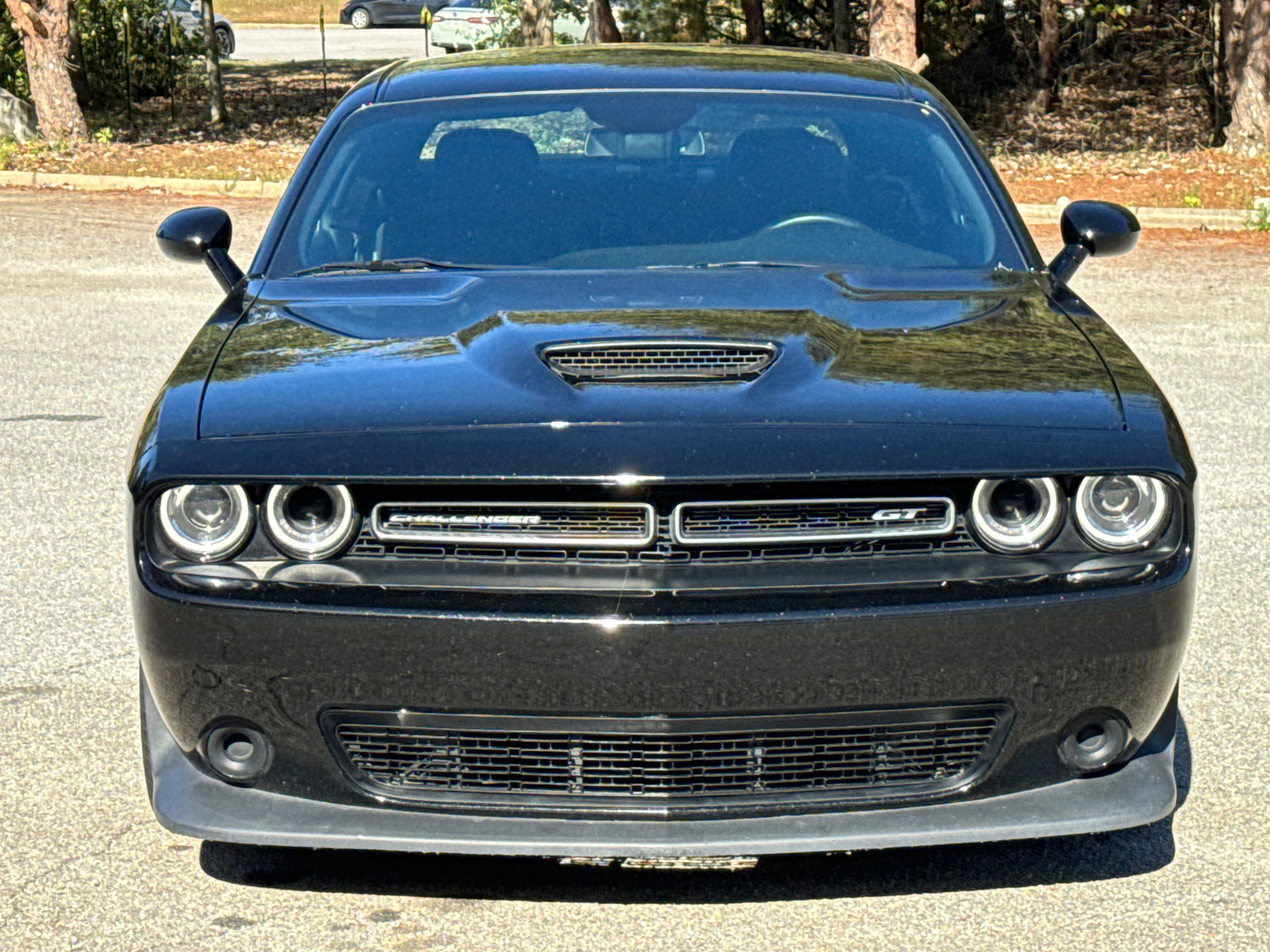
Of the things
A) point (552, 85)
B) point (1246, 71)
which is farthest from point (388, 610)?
point (1246, 71)

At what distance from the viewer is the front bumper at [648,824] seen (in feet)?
9.68

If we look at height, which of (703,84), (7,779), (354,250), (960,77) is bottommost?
(960,77)

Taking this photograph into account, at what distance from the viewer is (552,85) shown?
15.3 ft

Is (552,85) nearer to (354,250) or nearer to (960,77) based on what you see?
(354,250)

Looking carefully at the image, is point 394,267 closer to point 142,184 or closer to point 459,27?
point 142,184

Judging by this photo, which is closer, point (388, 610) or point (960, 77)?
point (388, 610)

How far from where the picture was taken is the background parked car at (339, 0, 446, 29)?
161 ft

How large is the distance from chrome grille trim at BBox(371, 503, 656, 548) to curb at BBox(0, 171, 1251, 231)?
38.7 feet

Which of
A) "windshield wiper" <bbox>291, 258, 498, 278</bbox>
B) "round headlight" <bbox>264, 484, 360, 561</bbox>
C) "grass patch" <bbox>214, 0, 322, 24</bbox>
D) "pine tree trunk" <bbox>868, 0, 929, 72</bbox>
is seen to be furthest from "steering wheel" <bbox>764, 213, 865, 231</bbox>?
"grass patch" <bbox>214, 0, 322, 24</bbox>

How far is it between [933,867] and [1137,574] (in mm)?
760

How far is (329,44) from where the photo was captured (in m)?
41.3

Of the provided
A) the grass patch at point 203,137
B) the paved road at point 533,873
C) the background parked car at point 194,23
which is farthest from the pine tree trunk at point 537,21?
the paved road at point 533,873

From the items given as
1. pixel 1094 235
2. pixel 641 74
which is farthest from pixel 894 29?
pixel 1094 235

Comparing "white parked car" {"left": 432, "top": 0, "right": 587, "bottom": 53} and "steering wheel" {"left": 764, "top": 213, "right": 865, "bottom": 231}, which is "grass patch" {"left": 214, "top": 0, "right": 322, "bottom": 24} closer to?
"white parked car" {"left": 432, "top": 0, "right": 587, "bottom": 53}
